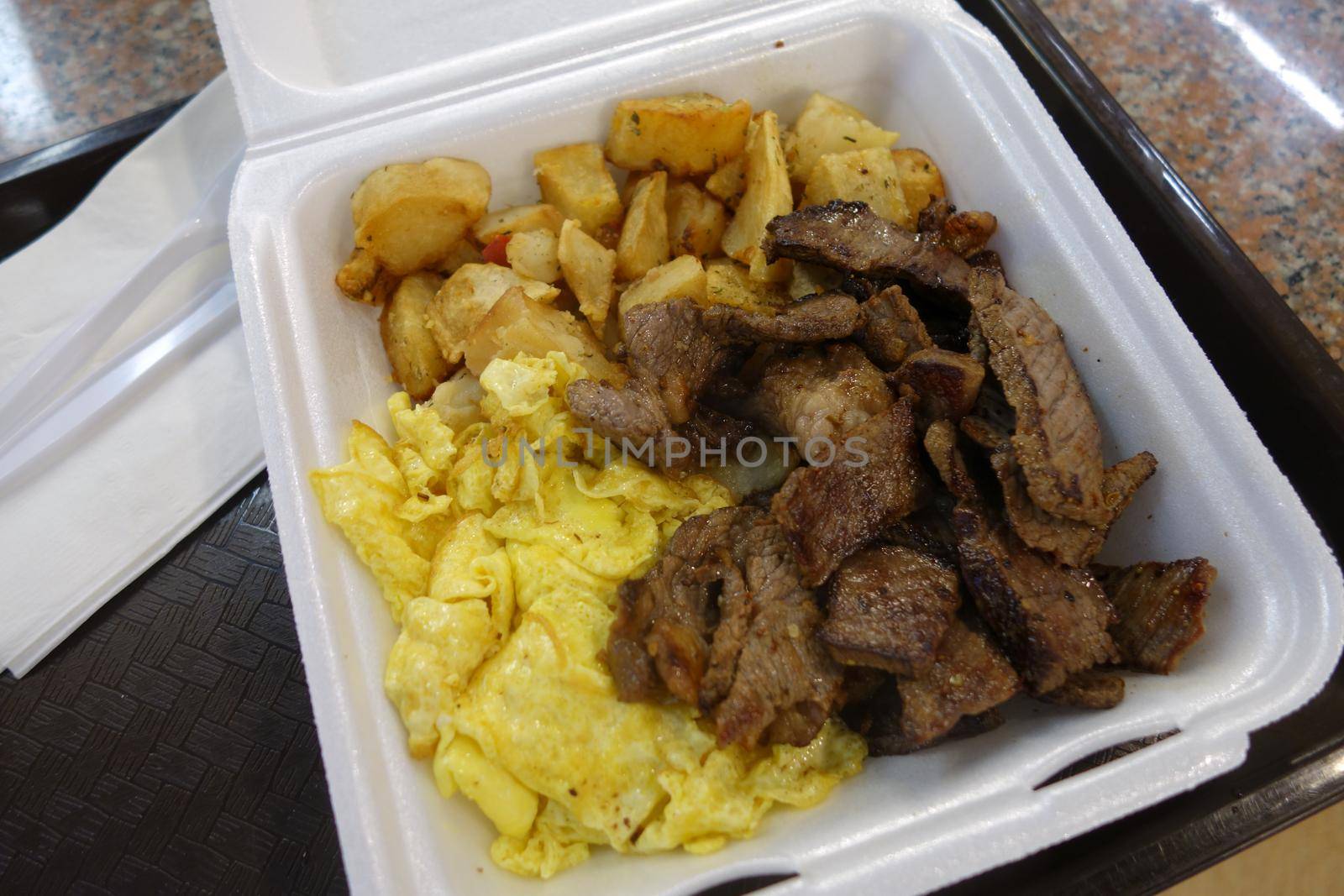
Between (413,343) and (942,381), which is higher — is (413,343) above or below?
below

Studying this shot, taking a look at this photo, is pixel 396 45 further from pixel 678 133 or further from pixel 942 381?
pixel 942 381

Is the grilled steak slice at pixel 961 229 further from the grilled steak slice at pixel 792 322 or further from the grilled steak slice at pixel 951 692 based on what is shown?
the grilled steak slice at pixel 951 692

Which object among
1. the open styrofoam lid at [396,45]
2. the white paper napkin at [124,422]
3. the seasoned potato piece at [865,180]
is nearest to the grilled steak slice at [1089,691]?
the seasoned potato piece at [865,180]

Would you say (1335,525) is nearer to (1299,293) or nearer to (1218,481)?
(1218,481)

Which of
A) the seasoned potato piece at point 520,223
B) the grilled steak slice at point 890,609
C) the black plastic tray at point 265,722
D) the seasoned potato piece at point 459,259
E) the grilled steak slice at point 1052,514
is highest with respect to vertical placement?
the seasoned potato piece at point 520,223

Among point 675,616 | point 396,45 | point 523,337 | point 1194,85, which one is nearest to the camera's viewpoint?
point 675,616

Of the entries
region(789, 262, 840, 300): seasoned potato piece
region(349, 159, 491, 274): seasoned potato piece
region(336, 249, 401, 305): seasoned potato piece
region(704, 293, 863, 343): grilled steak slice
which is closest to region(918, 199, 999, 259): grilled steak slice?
region(789, 262, 840, 300): seasoned potato piece

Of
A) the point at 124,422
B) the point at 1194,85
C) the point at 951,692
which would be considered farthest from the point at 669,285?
the point at 1194,85

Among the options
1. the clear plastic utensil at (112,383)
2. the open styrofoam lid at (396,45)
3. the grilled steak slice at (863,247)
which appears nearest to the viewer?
the grilled steak slice at (863,247)


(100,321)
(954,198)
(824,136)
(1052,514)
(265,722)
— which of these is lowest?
(265,722)
